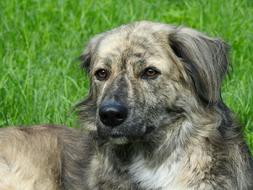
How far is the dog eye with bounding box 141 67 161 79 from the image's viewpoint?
6.33 meters

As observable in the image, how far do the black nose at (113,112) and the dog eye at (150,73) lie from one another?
313 mm

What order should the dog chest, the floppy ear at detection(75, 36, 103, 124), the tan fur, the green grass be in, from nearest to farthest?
the dog chest → the floppy ear at detection(75, 36, 103, 124) → the tan fur → the green grass

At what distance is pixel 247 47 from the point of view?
32.3 ft

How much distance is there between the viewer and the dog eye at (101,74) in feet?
21.3

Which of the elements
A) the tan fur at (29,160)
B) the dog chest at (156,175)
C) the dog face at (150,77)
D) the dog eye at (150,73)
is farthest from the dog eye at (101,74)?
the tan fur at (29,160)

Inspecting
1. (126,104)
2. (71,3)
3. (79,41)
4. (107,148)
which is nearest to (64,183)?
(107,148)

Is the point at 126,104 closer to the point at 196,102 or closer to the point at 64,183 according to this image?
the point at 196,102

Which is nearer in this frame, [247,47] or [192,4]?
[247,47]

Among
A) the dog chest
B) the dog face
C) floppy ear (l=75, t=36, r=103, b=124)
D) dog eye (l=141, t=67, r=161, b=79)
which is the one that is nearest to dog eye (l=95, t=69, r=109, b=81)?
the dog face

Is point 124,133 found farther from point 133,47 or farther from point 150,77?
point 133,47

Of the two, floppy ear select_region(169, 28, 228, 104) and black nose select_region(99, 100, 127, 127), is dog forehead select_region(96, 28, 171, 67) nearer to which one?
floppy ear select_region(169, 28, 228, 104)

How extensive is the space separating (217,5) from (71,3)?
1802 millimetres

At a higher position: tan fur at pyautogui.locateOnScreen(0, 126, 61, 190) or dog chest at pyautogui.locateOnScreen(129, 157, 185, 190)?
dog chest at pyautogui.locateOnScreen(129, 157, 185, 190)

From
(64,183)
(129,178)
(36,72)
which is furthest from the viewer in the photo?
(36,72)
